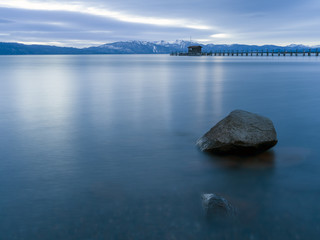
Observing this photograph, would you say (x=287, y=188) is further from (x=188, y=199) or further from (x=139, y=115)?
(x=139, y=115)

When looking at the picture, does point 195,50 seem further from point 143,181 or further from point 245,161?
point 143,181

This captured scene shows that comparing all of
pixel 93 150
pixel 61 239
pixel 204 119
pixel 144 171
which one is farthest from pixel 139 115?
pixel 61 239

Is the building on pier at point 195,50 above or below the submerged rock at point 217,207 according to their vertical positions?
above

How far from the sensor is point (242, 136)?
870cm

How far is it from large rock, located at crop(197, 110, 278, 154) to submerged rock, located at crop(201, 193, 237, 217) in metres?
3.01

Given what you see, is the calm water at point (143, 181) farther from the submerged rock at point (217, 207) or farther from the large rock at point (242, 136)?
the large rock at point (242, 136)

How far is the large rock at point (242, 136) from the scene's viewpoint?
8711 millimetres

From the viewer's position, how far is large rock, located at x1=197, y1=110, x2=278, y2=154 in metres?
8.71

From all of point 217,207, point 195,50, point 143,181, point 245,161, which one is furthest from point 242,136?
point 195,50

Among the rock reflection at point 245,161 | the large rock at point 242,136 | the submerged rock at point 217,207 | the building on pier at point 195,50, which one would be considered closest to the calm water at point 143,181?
the rock reflection at point 245,161

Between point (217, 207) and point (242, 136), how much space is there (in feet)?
11.1

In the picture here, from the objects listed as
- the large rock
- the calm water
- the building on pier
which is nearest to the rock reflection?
the calm water

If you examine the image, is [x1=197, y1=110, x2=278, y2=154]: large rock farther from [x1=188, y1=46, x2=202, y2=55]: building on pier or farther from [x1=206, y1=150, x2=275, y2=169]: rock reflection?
[x1=188, y1=46, x2=202, y2=55]: building on pier

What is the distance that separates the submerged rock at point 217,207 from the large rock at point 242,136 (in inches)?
118
